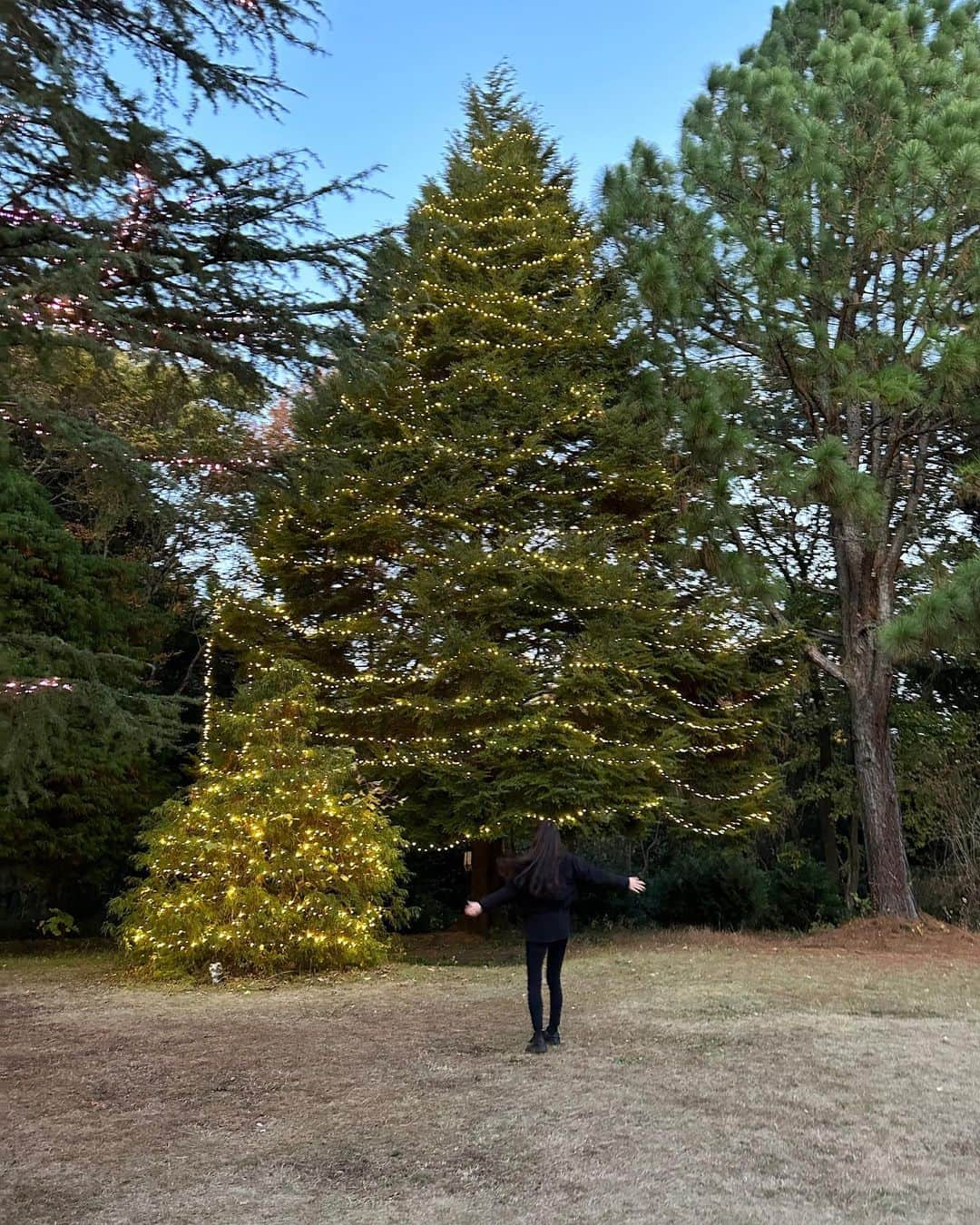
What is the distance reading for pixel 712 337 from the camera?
12.9 m

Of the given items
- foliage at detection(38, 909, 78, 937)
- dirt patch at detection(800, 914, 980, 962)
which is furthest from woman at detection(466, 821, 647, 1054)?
foliage at detection(38, 909, 78, 937)

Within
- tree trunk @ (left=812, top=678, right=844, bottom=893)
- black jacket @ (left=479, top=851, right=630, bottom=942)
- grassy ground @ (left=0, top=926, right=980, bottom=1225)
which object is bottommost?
grassy ground @ (left=0, top=926, right=980, bottom=1225)

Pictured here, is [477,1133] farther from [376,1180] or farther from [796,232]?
[796,232]

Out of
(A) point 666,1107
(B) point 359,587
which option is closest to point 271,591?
(B) point 359,587

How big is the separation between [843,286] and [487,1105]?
1058cm

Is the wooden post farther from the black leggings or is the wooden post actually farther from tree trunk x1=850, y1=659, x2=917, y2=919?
the black leggings

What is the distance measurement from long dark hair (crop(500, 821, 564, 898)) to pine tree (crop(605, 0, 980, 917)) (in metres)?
6.57

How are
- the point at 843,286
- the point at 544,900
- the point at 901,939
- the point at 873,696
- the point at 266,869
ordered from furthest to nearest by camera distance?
the point at 873,696, the point at 843,286, the point at 901,939, the point at 266,869, the point at 544,900

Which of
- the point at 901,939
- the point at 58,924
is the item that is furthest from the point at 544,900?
the point at 58,924

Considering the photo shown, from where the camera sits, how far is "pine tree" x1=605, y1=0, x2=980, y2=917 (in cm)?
1109

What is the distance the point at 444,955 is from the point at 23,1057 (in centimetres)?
619

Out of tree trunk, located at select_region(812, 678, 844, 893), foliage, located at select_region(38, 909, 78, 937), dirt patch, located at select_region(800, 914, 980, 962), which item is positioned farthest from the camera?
tree trunk, located at select_region(812, 678, 844, 893)

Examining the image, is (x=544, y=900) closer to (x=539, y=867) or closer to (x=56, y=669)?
(x=539, y=867)

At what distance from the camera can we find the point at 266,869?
8.64 metres
